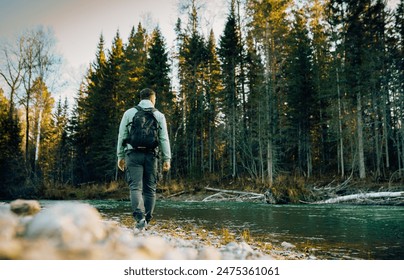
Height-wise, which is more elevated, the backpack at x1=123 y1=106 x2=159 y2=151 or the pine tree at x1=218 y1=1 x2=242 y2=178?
the pine tree at x1=218 y1=1 x2=242 y2=178

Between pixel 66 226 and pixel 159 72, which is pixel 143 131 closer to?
pixel 66 226

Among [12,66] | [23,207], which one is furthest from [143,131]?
[12,66]

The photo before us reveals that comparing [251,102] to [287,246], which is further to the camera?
[251,102]

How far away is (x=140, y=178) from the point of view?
3.80m

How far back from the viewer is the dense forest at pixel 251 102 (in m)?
15.6

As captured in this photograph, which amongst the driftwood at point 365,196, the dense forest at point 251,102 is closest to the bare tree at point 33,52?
the dense forest at point 251,102

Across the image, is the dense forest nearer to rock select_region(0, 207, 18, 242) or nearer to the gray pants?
the gray pants

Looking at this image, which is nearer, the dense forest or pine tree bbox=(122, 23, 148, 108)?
the dense forest

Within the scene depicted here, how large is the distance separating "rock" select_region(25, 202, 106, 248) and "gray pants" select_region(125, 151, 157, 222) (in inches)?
89.0

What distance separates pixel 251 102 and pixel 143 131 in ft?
59.5

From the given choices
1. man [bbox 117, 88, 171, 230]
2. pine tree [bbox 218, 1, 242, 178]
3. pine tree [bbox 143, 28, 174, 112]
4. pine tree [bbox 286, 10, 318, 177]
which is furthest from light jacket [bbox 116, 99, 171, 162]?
pine tree [bbox 286, 10, 318, 177]

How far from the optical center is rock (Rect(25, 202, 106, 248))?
134 centimetres

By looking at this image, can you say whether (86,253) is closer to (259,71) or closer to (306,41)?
(259,71)
